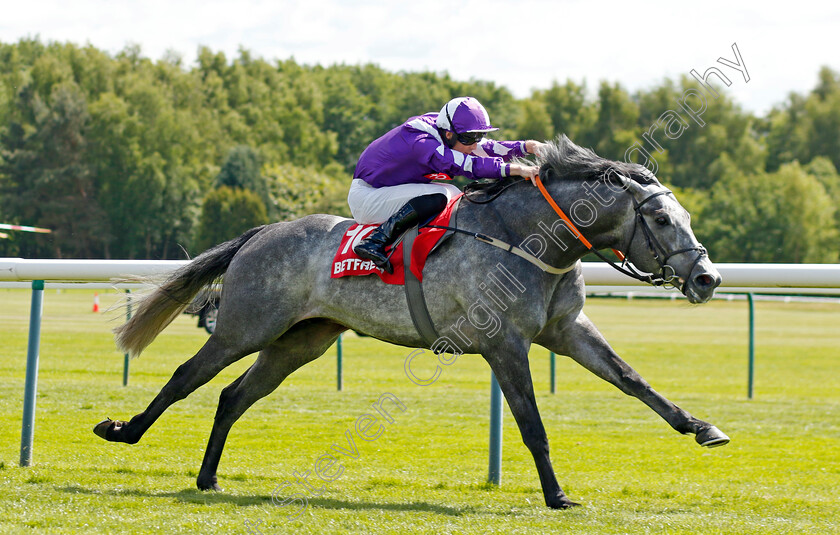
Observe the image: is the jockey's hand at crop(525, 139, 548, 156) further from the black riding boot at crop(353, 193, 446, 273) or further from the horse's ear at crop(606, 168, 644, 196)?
the black riding boot at crop(353, 193, 446, 273)

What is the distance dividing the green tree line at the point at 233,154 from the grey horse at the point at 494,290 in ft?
153

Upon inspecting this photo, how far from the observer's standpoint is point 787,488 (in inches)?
209

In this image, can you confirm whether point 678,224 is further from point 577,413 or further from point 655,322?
point 655,322

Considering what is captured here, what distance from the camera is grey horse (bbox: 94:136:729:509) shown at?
4266 mm

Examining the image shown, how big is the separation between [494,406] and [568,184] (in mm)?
1422

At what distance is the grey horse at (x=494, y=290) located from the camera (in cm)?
427

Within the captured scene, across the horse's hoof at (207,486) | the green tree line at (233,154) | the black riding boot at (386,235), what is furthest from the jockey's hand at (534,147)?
the green tree line at (233,154)

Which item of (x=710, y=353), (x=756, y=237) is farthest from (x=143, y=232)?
(x=710, y=353)

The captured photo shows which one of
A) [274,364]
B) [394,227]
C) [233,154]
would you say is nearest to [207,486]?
[274,364]

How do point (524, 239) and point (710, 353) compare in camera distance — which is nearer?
point (524, 239)

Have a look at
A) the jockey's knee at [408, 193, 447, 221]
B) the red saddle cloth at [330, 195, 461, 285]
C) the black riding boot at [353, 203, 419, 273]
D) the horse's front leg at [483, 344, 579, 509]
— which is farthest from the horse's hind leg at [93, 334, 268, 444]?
the horse's front leg at [483, 344, 579, 509]

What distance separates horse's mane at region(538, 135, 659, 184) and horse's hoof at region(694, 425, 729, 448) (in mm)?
1175

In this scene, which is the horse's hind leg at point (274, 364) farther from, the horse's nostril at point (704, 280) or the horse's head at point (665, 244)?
the horse's nostril at point (704, 280)

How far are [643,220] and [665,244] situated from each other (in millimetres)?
154
